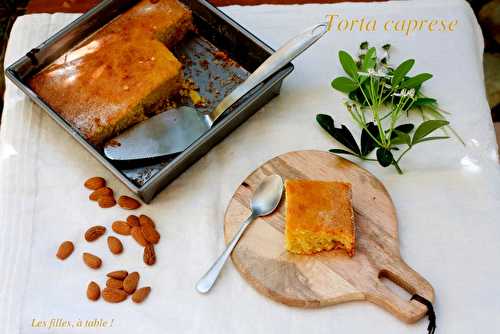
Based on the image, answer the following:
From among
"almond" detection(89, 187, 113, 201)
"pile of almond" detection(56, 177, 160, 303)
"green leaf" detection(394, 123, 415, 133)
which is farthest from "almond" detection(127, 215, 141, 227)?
"green leaf" detection(394, 123, 415, 133)

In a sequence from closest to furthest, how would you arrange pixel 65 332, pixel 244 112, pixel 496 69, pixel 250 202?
pixel 65 332, pixel 250 202, pixel 244 112, pixel 496 69

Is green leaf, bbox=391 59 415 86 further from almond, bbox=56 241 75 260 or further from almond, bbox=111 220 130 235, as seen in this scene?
almond, bbox=56 241 75 260

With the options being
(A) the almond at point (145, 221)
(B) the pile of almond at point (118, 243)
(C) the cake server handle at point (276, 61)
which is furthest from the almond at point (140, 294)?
(C) the cake server handle at point (276, 61)

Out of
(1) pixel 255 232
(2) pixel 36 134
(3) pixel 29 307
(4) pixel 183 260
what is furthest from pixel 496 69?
(3) pixel 29 307

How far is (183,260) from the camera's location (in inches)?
80.4

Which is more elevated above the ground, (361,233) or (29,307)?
(361,233)

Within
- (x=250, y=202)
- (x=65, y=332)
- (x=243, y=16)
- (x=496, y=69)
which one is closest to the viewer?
(x=65, y=332)

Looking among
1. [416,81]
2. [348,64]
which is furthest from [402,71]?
[348,64]

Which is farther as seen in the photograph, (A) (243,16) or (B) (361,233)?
(A) (243,16)

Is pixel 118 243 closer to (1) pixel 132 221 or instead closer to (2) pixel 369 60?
(1) pixel 132 221

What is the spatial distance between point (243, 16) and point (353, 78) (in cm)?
56

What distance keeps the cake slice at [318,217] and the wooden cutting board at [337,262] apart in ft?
0.14

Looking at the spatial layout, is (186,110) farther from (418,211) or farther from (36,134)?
(418,211)

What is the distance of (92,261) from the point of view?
2.02 metres
